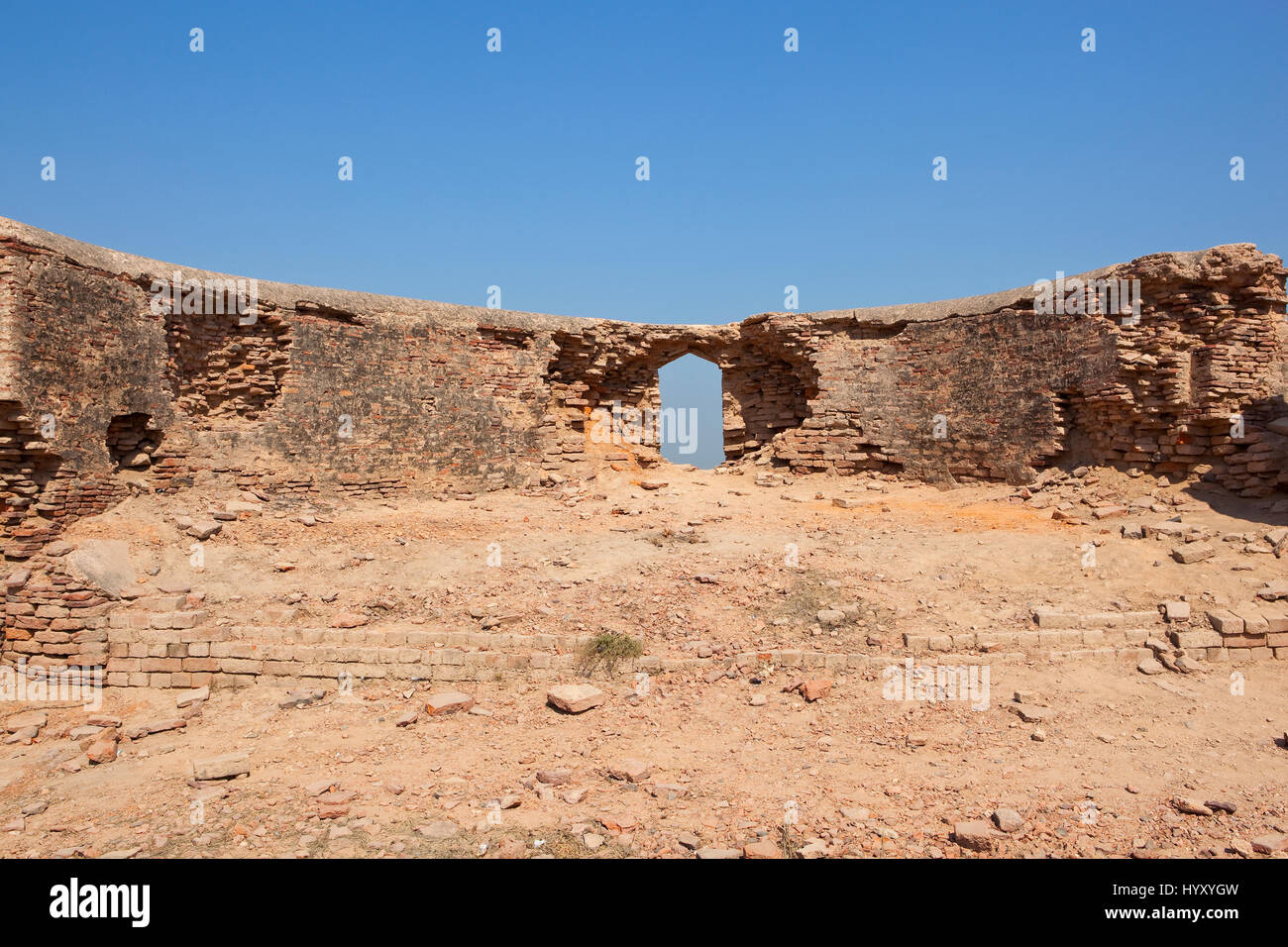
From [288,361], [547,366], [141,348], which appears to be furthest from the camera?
[547,366]

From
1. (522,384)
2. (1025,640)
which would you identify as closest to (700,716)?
(1025,640)

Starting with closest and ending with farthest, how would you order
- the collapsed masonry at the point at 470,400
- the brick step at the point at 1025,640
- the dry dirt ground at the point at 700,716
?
the dry dirt ground at the point at 700,716 → the brick step at the point at 1025,640 → the collapsed masonry at the point at 470,400

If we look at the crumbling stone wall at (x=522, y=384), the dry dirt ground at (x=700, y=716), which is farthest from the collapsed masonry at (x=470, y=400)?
the dry dirt ground at (x=700, y=716)

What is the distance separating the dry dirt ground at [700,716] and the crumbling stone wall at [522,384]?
721mm

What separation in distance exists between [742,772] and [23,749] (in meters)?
5.86

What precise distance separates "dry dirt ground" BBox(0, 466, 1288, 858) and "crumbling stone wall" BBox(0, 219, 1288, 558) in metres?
0.72

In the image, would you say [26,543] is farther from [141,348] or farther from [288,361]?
[288,361]

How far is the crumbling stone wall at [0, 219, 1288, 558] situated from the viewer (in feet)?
28.3

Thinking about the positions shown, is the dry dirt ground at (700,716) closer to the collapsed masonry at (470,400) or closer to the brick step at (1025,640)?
the brick step at (1025,640)

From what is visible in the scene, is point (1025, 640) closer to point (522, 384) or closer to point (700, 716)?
point (700, 716)

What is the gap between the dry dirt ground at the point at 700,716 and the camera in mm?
4598

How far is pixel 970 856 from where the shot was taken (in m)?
4.20

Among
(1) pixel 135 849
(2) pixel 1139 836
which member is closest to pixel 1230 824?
(2) pixel 1139 836

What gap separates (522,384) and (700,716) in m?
7.54
